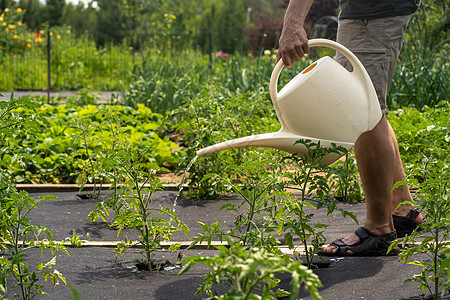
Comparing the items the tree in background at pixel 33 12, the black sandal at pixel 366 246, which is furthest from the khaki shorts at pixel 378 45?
the tree in background at pixel 33 12

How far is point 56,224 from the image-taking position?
3027 millimetres

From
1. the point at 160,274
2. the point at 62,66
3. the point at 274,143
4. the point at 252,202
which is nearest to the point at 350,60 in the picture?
the point at 274,143

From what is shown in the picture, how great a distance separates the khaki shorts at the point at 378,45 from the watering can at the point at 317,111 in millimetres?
334

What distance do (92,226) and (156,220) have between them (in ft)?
2.77

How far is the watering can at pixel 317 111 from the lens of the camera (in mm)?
2180

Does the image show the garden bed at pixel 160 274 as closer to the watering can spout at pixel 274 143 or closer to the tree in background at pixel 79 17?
the watering can spout at pixel 274 143

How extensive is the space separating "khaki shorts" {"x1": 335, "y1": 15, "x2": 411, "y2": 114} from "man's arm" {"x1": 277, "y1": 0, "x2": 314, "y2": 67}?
0.38 meters

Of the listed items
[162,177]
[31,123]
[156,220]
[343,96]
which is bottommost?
[162,177]

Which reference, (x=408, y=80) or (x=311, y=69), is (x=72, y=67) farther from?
(x=311, y=69)

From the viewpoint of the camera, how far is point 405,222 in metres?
2.85

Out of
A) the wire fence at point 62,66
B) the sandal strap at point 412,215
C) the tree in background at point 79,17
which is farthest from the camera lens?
the tree in background at point 79,17

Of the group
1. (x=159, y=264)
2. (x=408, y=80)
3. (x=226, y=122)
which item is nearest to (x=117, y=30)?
(x=408, y=80)

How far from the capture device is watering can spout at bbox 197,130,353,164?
2141 mm

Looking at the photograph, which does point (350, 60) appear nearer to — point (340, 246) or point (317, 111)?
point (317, 111)
